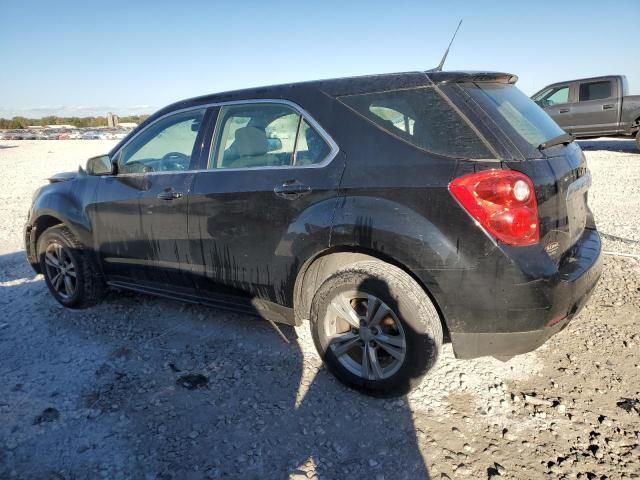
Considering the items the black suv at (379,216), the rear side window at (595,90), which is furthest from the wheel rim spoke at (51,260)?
the rear side window at (595,90)

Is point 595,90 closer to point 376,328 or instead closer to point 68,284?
point 376,328

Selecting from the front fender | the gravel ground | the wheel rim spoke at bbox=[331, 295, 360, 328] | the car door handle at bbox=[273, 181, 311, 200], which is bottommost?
the gravel ground

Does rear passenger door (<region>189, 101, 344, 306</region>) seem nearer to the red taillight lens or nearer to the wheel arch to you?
the wheel arch

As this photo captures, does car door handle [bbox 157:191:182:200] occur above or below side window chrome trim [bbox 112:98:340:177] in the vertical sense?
below

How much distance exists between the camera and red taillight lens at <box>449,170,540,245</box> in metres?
2.26

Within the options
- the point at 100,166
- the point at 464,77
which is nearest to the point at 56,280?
the point at 100,166

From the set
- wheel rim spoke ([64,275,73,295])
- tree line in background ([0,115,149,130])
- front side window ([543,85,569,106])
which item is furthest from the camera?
tree line in background ([0,115,149,130])

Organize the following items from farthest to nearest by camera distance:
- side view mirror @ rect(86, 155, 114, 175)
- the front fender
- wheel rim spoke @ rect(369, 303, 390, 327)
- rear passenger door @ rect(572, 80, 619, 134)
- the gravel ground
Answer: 1. rear passenger door @ rect(572, 80, 619, 134)
2. the front fender
3. side view mirror @ rect(86, 155, 114, 175)
4. wheel rim spoke @ rect(369, 303, 390, 327)
5. the gravel ground

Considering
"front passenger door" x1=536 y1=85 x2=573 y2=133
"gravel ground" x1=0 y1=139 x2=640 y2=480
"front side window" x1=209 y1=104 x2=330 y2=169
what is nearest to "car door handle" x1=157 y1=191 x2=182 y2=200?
"front side window" x1=209 y1=104 x2=330 y2=169

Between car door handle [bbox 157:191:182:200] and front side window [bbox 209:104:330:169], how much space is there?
0.32m

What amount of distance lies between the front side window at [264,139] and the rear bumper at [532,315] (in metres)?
1.30

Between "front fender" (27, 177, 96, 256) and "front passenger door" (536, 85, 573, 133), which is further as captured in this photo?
"front passenger door" (536, 85, 573, 133)

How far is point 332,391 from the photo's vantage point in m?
2.84

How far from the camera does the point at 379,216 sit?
250cm
